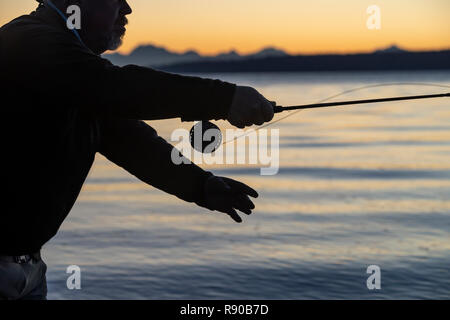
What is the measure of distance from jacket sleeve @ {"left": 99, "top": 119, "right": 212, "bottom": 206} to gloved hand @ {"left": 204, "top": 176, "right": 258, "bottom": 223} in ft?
0.23

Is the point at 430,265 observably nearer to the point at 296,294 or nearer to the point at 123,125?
the point at 296,294

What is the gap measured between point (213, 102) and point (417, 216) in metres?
9.74

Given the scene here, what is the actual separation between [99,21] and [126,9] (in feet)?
0.66

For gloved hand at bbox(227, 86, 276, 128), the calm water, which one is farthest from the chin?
the calm water

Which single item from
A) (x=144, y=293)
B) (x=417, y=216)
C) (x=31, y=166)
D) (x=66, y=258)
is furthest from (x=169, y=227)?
(x=31, y=166)

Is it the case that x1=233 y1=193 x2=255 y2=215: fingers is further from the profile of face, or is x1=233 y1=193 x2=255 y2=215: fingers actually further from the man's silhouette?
the profile of face

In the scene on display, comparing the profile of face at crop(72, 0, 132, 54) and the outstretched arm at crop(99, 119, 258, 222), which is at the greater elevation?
the profile of face at crop(72, 0, 132, 54)

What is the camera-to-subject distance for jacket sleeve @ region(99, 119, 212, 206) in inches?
132

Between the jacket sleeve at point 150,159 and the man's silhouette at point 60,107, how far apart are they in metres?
0.19

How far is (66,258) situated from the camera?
9.23 m

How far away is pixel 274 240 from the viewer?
10.0 meters

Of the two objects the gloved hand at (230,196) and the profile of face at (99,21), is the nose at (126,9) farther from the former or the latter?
the gloved hand at (230,196)

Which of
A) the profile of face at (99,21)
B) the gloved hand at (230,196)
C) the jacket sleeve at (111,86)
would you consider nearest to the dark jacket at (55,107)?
the jacket sleeve at (111,86)

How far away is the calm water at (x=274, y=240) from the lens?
798cm
